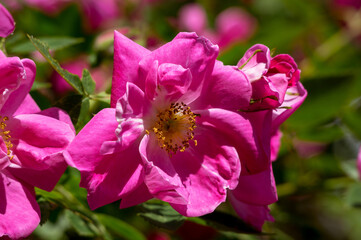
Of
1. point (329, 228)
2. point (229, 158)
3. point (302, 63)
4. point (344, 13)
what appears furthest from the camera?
point (344, 13)

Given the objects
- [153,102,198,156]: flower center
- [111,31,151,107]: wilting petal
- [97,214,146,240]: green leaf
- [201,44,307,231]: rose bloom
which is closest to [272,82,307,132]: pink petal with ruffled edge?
[201,44,307,231]: rose bloom

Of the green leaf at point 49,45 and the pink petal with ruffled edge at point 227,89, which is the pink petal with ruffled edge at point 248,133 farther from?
the green leaf at point 49,45

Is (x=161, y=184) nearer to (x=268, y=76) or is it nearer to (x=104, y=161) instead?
(x=104, y=161)

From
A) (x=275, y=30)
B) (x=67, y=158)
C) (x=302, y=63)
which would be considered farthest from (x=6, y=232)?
(x=302, y=63)

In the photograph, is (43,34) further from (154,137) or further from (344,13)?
(344,13)

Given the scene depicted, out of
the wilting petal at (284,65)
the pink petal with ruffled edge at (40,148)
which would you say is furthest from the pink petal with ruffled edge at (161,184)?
the wilting petal at (284,65)
